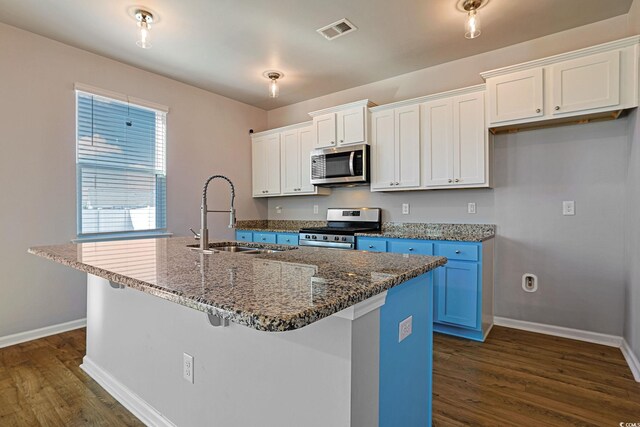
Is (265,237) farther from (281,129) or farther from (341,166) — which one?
(281,129)

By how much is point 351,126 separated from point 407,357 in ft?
9.59

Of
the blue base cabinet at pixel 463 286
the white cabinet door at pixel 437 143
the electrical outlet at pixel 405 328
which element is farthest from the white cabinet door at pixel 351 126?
the electrical outlet at pixel 405 328

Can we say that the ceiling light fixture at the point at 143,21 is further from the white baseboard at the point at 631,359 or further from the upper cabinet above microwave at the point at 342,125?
the white baseboard at the point at 631,359

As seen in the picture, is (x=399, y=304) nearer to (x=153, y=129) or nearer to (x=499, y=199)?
(x=499, y=199)

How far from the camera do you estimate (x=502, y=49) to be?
10.5ft

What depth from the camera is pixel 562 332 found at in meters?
2.89

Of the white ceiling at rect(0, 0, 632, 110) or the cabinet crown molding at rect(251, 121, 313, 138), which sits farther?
the cabinet crown molding at rect(251, 121, 313, 138)

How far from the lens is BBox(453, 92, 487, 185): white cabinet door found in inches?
119

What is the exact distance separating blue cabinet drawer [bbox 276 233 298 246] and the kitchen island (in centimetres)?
211

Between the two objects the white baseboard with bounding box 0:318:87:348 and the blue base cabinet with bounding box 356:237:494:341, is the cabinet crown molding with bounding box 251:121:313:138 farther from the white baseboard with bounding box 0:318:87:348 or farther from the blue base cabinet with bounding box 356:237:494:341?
the white baseboard with bounding box 0:318:87:348

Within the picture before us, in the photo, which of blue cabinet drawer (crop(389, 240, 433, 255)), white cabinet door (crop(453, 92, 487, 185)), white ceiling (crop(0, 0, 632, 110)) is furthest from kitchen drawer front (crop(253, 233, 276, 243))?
white cabinet door (crop(453, 92, 487, 185))

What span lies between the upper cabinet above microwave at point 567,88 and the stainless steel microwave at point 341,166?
1.32 meters

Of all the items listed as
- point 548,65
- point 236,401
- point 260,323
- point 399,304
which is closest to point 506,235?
point 548,65

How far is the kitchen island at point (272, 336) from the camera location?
0.90 m
